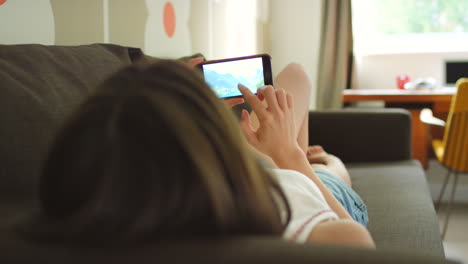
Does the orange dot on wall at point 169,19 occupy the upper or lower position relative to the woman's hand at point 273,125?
upper

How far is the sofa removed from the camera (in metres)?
0.42

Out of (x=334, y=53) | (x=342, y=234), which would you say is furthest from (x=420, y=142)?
(x=342, y=234)

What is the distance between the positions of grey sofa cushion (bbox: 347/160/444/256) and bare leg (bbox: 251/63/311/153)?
24cm

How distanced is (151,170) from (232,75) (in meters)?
0.91

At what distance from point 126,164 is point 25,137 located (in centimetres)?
44

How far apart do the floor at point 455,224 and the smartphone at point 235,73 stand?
111cm

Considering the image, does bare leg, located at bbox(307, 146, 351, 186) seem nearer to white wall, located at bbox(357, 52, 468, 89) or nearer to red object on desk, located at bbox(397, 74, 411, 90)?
red object on desk, located at bbox(397, 74, 411, 90)

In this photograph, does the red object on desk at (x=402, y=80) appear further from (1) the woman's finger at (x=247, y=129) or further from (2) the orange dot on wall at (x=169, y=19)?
(1) the woman's finger at (x=247, y=129)

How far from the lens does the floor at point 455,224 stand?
225cm

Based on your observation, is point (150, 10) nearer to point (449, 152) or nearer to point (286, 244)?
point (449, 152)

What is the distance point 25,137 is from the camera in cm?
82

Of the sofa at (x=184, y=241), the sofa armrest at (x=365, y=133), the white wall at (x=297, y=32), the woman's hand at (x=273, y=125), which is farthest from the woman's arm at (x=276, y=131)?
the white wall at (x=297, y=32)

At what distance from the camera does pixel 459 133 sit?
2.42m

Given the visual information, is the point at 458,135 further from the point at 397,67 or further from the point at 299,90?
the point at 397,67
